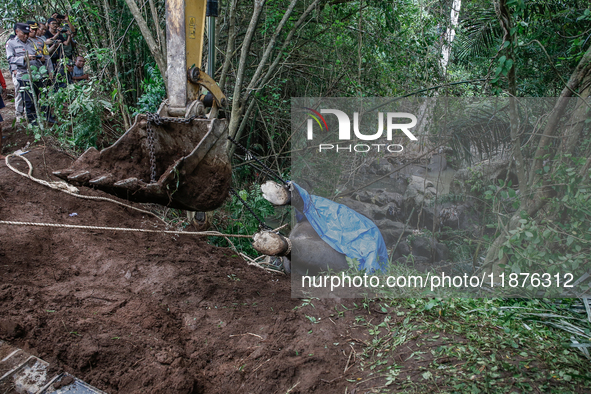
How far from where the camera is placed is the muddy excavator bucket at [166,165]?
293 centimetres

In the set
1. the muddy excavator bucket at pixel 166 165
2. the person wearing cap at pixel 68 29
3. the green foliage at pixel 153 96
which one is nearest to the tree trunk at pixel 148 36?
the green foliage at pixel 153 96

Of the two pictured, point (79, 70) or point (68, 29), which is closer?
point (68, 29)

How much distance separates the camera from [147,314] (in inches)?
127

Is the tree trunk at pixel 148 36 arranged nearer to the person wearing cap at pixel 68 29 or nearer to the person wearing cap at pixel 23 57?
the person wearing cap at pixel 68 29

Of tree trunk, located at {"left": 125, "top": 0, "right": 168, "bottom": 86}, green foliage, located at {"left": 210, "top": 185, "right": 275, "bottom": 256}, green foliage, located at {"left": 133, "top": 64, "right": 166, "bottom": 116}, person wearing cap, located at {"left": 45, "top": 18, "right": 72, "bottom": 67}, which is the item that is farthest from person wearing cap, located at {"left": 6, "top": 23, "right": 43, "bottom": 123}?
green foliage, located at {"left": 210, "top": 185, "right": 275, "bottom": 256}

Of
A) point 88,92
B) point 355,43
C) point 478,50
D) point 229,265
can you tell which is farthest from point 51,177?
point 478,50

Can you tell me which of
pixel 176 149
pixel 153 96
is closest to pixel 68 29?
pixel 153 96

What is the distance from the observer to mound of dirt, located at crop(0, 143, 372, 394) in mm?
2678

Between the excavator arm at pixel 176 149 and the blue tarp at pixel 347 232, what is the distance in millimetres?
1208

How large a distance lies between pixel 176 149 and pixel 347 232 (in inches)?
70.4

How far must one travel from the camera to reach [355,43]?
21.9 ft

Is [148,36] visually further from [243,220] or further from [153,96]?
[243,220]

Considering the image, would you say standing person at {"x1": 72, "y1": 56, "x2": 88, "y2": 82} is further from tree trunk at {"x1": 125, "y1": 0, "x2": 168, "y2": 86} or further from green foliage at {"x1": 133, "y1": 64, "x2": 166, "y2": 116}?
tree trunk at {"x1": 125, "y1": 0, "x2": 168, "y2": 86}

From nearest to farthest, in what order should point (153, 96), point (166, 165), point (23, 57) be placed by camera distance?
point (166, 165)
point (153, 96)
point (23, 57)
